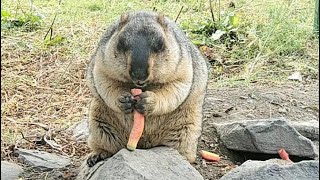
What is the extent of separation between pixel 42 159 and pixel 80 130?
0.71m

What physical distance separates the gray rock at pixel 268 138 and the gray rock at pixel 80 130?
1.09m

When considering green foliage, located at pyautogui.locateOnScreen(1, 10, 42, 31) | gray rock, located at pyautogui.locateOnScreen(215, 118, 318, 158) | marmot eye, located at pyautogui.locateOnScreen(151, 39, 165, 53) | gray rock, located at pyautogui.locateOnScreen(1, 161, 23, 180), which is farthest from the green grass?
marmot eye, located at pyautogui.locateOnScreen(151, 39, 165, 53)

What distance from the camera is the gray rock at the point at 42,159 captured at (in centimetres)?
446

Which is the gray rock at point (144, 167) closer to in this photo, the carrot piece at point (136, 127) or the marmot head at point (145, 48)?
the carrot piece at point (136, 127)

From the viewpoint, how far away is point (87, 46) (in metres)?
6.96

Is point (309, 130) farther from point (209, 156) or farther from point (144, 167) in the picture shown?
point (144, 167)

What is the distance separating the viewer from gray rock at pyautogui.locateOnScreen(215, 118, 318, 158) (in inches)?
179

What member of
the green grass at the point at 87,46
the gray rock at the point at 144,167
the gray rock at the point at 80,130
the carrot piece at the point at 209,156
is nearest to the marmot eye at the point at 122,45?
the gray rock at the point at 144,167

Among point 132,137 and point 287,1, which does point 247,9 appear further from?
point 132,137

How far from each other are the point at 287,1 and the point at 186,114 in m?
4.11

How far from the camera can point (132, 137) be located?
4000mm

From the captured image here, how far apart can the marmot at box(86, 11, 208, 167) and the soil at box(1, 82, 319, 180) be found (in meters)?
0.43

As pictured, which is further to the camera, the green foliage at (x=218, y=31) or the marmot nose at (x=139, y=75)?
the green foliage at (x=218, y=31)

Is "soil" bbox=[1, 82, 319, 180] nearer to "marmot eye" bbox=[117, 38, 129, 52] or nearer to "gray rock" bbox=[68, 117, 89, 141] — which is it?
"gray rock" bbox=[68, 117, 89, 141]
